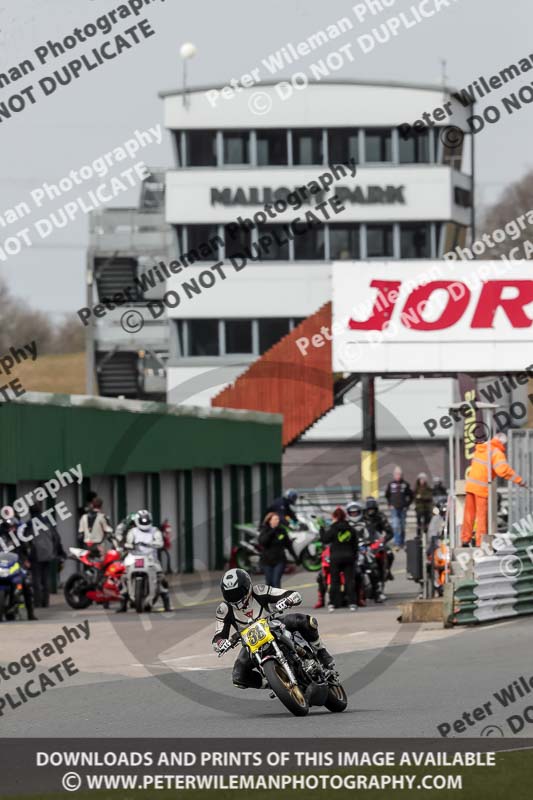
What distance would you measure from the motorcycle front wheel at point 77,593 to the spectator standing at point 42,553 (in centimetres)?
42

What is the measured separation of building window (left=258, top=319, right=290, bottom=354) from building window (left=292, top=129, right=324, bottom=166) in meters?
6.38

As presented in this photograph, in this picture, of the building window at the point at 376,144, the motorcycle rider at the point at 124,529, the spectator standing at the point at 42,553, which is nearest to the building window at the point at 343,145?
the building window at the point at 376,144

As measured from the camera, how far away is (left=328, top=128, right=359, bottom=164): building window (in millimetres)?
71938

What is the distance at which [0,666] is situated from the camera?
18906 millimetres

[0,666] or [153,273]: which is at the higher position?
[153,273]

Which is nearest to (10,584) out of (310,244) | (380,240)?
(310,244)

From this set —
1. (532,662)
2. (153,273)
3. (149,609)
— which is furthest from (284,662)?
(153,273)

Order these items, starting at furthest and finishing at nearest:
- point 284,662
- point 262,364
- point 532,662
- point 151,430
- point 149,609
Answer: point 262,364
point 151,430
point 149,609
point 532,662
point 284,662

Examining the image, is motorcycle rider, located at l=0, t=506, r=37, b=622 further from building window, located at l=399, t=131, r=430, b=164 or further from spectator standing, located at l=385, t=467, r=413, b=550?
building window, located at l=399, t=131, r=430, b=164

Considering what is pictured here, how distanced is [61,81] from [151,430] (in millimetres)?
11198

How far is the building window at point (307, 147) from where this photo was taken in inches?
2832

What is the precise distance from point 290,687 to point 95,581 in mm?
13328
